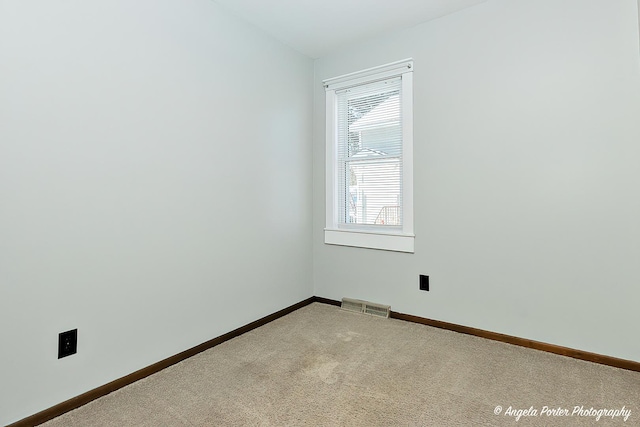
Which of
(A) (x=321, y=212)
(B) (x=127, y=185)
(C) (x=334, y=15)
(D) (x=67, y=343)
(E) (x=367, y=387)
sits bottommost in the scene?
(E) (x=367, y=387)

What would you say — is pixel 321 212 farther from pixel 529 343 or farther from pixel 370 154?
pixel 529 343

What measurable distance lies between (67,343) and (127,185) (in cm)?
83

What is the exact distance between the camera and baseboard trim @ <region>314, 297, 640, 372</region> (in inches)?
82.3

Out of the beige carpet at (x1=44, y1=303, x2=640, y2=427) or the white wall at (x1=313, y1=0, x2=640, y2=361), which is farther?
the white wall at (x1=313, y1=0, x2=640, y2=361)

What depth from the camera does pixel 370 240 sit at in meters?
3.06

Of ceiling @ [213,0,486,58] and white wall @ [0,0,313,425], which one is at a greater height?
ceiling @ [213,0,486,58]

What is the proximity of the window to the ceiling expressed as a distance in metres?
0.32

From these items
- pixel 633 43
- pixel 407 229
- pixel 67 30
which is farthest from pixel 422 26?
pixel 67 30

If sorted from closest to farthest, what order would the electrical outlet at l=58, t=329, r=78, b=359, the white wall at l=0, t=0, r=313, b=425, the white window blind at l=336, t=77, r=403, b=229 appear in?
the white wall at l=0, t=0, r=313, b=425 → the electrical outlet at l=58, t=329, r=78, b=359 → the white window blind at l=336, t=77, r=403, b=229

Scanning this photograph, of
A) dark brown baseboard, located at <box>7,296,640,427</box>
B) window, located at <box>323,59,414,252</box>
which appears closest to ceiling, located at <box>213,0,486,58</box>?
window, located at <box>323,59,414,252</box>

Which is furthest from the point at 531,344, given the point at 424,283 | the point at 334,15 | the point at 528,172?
the point at 334,15

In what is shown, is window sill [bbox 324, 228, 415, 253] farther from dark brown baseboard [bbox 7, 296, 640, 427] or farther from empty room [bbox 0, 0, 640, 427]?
dark brown baseboard [bbox 7, 296, 640, 427]

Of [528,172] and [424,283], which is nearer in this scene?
[528,172]

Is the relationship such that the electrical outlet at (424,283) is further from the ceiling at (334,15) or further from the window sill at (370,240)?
the ceiling at (334,15)
